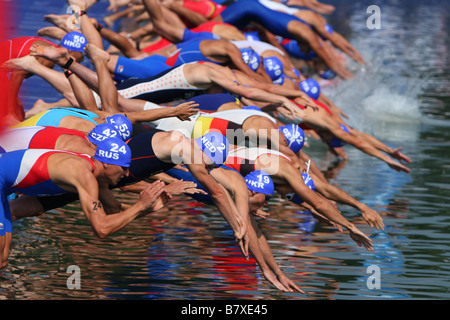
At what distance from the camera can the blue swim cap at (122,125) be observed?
9.02 meters

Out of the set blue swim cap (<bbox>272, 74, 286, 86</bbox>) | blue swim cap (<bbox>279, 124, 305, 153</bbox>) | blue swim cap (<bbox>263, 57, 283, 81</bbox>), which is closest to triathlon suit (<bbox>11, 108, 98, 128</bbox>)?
blue swim cap (<bbox>279, 124, 305, 153</bbox>)

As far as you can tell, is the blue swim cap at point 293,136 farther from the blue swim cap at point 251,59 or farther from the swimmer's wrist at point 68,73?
the swimmer's wrist at point 68,73

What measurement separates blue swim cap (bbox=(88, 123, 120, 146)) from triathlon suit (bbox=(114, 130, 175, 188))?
0.21m

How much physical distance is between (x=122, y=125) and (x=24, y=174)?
47.9 inches

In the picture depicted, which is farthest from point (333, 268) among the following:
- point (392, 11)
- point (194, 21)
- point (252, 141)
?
point (392, 11)

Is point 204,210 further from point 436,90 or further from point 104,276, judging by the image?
point 436,90

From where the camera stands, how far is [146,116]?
32.4 ft

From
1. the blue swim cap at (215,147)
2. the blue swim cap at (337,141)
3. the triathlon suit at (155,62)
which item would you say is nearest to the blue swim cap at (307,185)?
the blue swim cap at (215,147)

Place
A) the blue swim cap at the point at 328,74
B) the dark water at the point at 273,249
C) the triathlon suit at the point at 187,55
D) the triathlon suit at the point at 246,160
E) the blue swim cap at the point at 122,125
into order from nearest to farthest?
Result: 1. the dark water at the point at 273,249
2. the blue swim cap at the point at 122,125
3. the triathlon suit at the point at 246,160
4. the triathlon suit at the point at 187,55
5. the blue swim cap at the point at 328,74

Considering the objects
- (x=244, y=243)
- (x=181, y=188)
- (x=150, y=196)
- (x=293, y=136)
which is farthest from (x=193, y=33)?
(x=150, y=196)

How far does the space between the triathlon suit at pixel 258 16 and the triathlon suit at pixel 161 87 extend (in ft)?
13.0

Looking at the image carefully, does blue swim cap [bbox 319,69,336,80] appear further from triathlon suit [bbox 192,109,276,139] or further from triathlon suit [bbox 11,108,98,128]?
triathlon suit [bbox 11,108,98,128]

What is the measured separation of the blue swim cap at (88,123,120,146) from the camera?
8.70 m

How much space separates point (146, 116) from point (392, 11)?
83.3 feet
